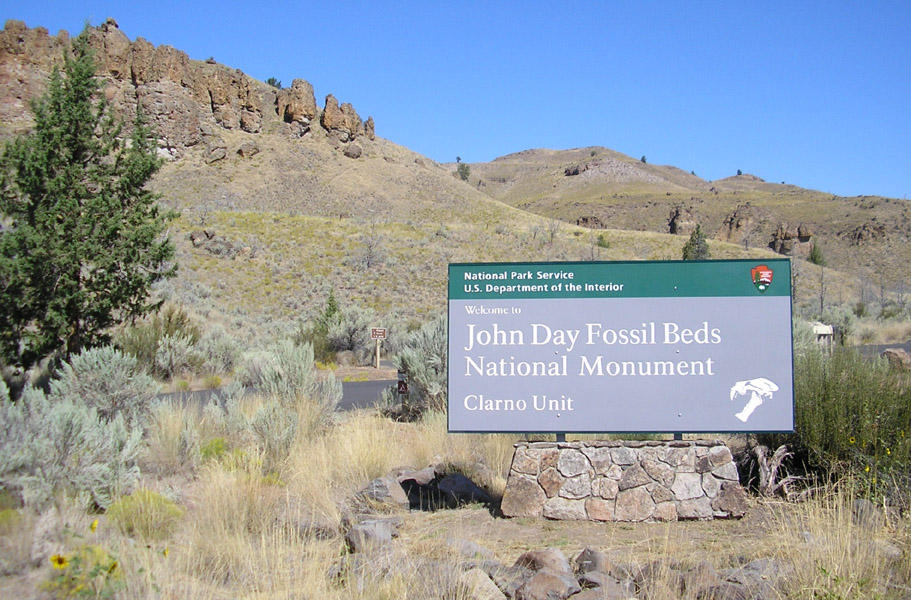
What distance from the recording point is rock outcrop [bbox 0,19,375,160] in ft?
213

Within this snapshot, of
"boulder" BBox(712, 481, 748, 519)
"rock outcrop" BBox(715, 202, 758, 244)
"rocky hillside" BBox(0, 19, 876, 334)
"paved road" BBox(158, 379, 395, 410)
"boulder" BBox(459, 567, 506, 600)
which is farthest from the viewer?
"rock outcrop" BBox(715, 202, 758, 244)

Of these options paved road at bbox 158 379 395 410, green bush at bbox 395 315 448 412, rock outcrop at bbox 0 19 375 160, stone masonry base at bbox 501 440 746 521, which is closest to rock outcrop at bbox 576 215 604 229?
rock outcrop at bbox 0 19 375 160

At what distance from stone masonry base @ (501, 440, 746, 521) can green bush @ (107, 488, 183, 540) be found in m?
2.77

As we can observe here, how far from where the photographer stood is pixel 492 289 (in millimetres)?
6848

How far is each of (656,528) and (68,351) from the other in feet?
30.6

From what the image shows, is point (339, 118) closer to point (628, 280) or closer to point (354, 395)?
point (354, 395)

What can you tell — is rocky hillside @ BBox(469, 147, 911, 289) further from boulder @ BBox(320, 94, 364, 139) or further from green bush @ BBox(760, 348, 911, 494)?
green bush @ BBox(760, 348, 911, 494)

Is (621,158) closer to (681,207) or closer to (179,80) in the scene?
(681,207)

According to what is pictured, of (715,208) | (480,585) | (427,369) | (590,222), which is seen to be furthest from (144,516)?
(715,208)

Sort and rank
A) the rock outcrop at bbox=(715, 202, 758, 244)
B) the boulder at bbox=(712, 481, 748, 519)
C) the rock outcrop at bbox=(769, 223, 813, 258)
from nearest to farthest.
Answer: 1. the boulder at bbox=(712, 481, 748, 519)
2. the rock outcrop at bbox=(769, 223, 813, 258)
3. the rock outcrop at bbox=(715, 202, 758, 244)

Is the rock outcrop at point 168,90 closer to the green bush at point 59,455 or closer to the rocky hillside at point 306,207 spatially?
the rocky hillside at point 306,207

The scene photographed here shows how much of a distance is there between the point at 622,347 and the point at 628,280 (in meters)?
0.62

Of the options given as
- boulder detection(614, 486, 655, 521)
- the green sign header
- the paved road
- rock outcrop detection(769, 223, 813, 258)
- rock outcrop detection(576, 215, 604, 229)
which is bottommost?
boulder detection(614, 486, 655, 521)

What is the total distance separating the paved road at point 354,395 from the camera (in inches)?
517
